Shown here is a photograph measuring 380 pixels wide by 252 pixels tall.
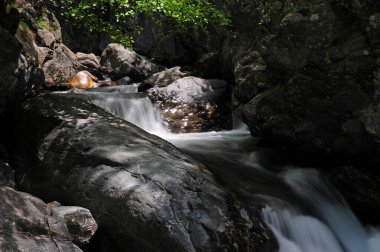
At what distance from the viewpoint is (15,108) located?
5906 millimetres

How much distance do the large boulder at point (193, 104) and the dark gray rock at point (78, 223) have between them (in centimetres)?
639

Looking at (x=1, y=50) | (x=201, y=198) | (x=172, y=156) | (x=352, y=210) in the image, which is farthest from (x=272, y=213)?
(x=1, y=50)

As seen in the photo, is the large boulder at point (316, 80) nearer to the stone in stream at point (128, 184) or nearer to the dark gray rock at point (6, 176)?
the stone in stream at point (128, 184)

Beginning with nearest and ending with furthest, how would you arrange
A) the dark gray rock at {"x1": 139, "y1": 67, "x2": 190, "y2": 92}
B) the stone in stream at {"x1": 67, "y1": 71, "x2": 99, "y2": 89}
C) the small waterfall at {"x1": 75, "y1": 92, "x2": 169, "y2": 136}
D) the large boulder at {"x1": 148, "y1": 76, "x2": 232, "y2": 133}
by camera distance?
the small waterfall at {"x1": 75, "y1": 92, "x2": 169, "y2": 136}, the large boulder at {"x1": 148, "y1": 76, "x2": 232, "y2": 133}, the dark gray rock at {"x1": 139, "y1": 67, "x2": 190, "y2": 92}, the stone in stream at {"x1": 67, "y1": 71, "x2": 99, "y2": 89}

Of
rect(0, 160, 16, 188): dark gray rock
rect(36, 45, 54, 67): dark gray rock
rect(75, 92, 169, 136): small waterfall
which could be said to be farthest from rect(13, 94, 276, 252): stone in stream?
rect(36, 45, 54, 67): dark gray rock

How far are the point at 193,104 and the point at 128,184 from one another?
697 cm

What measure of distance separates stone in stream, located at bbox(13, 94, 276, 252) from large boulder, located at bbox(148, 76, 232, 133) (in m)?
4.94

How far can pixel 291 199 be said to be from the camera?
564 centimetres

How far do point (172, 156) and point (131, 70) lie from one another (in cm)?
1574

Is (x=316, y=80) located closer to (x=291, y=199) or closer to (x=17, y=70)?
(x=291, y=199)

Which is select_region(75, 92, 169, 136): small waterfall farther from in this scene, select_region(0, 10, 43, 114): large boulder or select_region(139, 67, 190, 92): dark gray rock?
select_region(0, 10, 43, 114): large boulder

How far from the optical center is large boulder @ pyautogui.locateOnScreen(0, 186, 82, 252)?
310 centimetres

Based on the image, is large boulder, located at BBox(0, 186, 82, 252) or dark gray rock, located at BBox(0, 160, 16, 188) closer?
large boulder, located at BBox(0, 186, 82, 252)

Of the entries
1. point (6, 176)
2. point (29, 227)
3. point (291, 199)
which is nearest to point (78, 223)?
point (29, 227)
